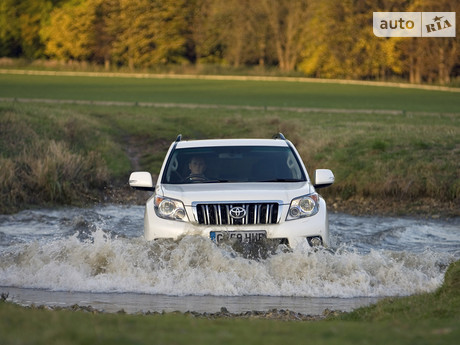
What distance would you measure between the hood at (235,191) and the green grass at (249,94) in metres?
35.8

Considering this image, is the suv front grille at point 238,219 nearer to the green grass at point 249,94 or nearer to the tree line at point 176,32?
the green grass at point 249,94

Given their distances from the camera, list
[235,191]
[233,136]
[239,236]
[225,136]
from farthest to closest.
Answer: [225,136] < [233,136] < [235,191] < [239,236]

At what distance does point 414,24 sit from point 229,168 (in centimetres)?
7175

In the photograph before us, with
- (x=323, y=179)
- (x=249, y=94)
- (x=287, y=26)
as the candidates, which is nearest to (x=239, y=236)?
(x=323, y=179)

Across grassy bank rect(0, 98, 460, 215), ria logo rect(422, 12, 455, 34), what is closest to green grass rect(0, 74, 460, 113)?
ria logo rect(422, 12, 455, 34)

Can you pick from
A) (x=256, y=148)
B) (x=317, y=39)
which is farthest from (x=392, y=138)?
(x=317, y=39)

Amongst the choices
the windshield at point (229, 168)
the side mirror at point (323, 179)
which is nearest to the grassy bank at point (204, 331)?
the side mirror at point (323, 179)

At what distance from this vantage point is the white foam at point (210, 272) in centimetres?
1080

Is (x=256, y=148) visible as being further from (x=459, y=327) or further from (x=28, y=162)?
(x=28, y=162)

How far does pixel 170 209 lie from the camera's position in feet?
35.8

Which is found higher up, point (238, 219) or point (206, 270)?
point (238, 219)

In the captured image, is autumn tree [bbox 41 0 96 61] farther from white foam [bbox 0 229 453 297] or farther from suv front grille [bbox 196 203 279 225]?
suv front grille [bbox 196 203 279 225]

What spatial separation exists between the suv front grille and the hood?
0.23 ft

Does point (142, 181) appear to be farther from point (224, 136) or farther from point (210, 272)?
point (224, 136)
